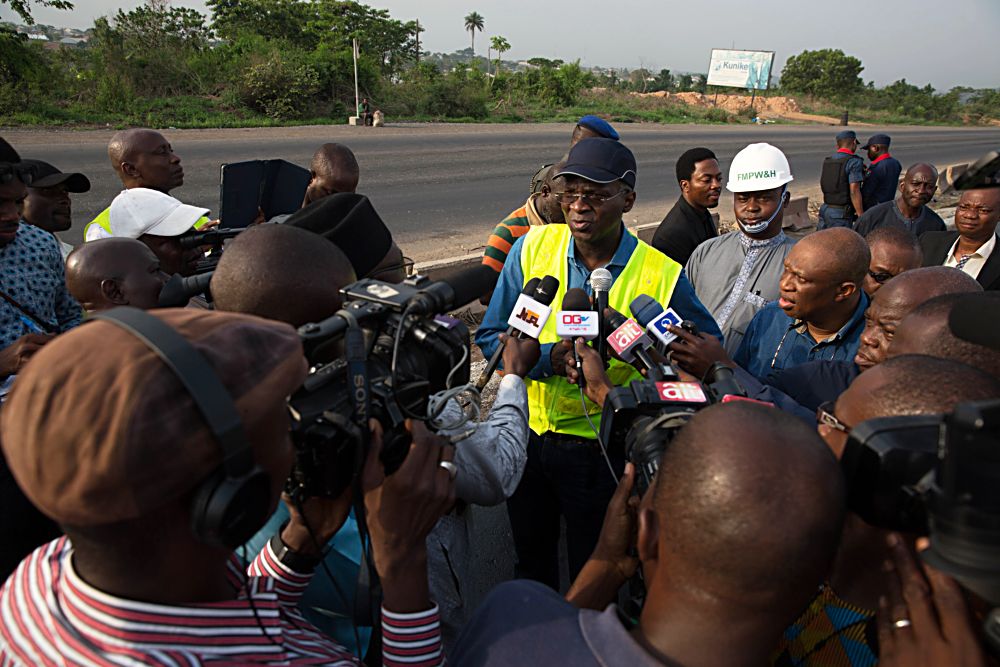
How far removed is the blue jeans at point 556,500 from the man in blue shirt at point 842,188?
6382 mm

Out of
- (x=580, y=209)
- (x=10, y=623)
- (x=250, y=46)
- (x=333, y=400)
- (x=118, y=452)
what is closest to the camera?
(x=118, y=452)

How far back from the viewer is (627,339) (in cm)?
195

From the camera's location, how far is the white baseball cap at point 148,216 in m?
2.85

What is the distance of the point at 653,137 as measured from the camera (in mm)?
24406

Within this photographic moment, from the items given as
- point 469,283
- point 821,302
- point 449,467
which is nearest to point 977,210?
point 821,302

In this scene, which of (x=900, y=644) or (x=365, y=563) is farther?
(x=365, y=563)

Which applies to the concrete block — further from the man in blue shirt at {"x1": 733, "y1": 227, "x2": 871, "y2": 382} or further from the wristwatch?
the wristwatch

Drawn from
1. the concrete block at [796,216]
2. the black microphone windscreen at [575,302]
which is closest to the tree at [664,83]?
the concrete block at [796,216]

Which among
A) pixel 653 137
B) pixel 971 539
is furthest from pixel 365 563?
pixel 653 137

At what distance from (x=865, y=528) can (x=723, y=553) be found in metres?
0.37

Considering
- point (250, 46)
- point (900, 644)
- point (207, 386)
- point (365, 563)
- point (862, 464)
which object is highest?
point (250, 46)

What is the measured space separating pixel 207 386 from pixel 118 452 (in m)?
0.13

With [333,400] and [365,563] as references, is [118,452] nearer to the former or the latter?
[333,400]

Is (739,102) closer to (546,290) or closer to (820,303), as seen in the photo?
(820,303)
